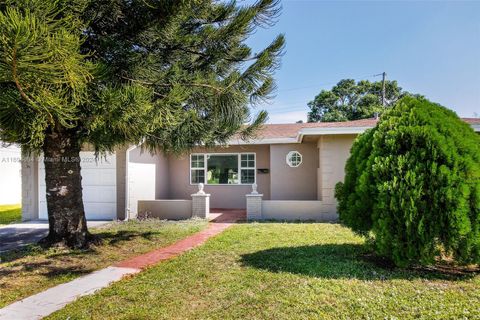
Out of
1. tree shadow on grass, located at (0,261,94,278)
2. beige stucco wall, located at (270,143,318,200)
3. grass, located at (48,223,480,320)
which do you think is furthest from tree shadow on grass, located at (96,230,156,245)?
beige stucco wall, located at (270,143,318,200)

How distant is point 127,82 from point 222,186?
975 cm

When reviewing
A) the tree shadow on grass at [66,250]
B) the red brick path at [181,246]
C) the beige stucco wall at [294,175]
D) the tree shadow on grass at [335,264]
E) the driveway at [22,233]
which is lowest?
the driveway at [22,233]

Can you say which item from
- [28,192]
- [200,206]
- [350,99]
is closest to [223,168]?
[200,206]

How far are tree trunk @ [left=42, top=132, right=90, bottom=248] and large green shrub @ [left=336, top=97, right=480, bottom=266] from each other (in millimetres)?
5939

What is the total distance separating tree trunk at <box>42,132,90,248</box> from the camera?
696cm

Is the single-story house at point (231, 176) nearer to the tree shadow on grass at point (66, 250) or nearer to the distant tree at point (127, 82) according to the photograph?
the tree shadow on grass at point (66, 250)

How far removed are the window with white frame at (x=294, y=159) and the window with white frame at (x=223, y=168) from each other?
71.2 inches

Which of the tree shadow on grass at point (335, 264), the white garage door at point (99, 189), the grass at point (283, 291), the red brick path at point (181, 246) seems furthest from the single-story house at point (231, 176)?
the grass at point (283, 291)

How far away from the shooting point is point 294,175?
46.9ft

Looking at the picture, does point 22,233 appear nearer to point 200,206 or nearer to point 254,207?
point 200,206

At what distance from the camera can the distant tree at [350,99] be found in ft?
113

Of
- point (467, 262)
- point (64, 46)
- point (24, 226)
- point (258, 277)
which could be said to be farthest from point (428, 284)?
point (24, 226)

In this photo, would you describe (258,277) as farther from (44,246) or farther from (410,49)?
(410,49)

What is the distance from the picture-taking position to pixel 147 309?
13.1ft
